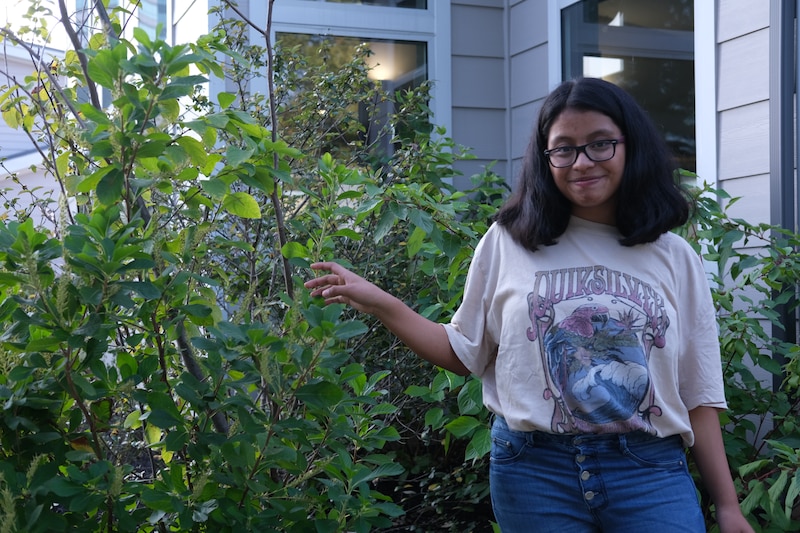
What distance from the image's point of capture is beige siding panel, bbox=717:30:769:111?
3.73 meters

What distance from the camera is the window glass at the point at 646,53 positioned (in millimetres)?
4246

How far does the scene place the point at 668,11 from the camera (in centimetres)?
436

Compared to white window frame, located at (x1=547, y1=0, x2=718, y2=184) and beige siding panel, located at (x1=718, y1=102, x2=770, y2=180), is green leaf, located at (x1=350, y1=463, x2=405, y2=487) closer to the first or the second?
beige siding panel, located at (x1=718, y1=102, x2=770, y2=180)

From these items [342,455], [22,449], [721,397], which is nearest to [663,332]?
[721,397]

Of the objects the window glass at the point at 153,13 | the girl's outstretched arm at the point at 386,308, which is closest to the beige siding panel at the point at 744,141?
the girl's outstretched arm at the point at 386,308

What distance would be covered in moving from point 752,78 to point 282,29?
263 cm

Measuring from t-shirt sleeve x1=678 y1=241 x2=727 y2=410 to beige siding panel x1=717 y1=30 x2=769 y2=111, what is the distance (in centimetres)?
208

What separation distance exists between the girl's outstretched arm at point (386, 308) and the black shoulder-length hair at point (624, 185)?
0.98ft

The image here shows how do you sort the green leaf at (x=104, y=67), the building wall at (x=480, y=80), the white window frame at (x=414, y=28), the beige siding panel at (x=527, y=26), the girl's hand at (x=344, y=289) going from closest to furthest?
the green leaf at (x=104, y=67) → the girl's hand at (x=344, y=289) → the beige siding panel at (x=527, y=26) → the white window frame at (x=414, y=28) → the building wall at (x=480, y=80)

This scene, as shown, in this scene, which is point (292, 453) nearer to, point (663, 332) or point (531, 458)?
point (531, 458)

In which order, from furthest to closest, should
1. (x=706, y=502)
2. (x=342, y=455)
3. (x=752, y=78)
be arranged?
(x=752, y=78)
(x=706, y=502)
(x=342, y=455)

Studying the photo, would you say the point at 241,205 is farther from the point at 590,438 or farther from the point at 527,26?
the point at 527,26

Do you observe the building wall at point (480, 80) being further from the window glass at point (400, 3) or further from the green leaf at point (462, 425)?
the green leaf at point (462, 425)

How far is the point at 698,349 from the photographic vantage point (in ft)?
6.37
